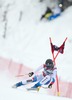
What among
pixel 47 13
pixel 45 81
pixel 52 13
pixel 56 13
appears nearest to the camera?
pixel 45 81

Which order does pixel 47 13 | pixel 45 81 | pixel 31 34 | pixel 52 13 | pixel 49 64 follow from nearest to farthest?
pixel 49 64 → pixel 45 81 → pixel 31 34 → pixel 52 13 → pixel 47 13

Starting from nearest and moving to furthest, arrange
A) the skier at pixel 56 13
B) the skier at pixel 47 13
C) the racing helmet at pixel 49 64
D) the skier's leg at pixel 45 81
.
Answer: the racing helmet at pixel 49 64 → the skier's leg at pixel 45 81 → the skier at pixel 56 13 → the skier at pixel 47 13

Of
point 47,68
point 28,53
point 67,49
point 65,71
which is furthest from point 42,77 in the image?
point 28,53

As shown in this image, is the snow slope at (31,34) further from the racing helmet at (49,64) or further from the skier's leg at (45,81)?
the racing helmet at (49,64)

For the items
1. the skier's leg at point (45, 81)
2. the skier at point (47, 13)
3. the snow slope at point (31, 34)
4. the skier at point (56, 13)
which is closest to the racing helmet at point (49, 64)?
the skier's leg at point (45, 81)

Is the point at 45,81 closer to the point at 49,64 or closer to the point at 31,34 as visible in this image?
the point at 49,64

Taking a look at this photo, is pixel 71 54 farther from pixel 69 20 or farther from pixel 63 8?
pixel 63 8

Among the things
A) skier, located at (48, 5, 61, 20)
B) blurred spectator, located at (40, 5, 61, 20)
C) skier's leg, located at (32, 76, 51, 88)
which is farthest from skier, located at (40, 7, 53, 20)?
skier's leg, located at (32, 76, 51, 88)

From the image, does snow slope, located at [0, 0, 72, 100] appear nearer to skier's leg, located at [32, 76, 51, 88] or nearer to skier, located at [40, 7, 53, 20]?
skier, located at [40, 7, 53, 20]

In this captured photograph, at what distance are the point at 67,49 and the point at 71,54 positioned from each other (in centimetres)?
46

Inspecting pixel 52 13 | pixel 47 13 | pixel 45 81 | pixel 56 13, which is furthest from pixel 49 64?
pixel 47 13

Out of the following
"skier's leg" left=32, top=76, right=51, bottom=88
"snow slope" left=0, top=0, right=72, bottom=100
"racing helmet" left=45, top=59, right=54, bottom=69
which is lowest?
"skier's leg" left=32, top=76, right=51, bottom=88

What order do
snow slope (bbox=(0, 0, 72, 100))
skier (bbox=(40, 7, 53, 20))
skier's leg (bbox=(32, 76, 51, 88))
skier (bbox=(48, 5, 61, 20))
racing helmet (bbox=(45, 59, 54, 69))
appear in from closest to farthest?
racing helmet (bbox=(45, 59, 54, 69)), skier's leg (bbox=(32, 76, 51, 88)), snow slope (bbox=(0, 0, 72, 100)), skier (bbox=(48, 5, 61, 20)), skier (bbox=(40, 7, 53, 20))

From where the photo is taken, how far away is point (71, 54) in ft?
60.5
